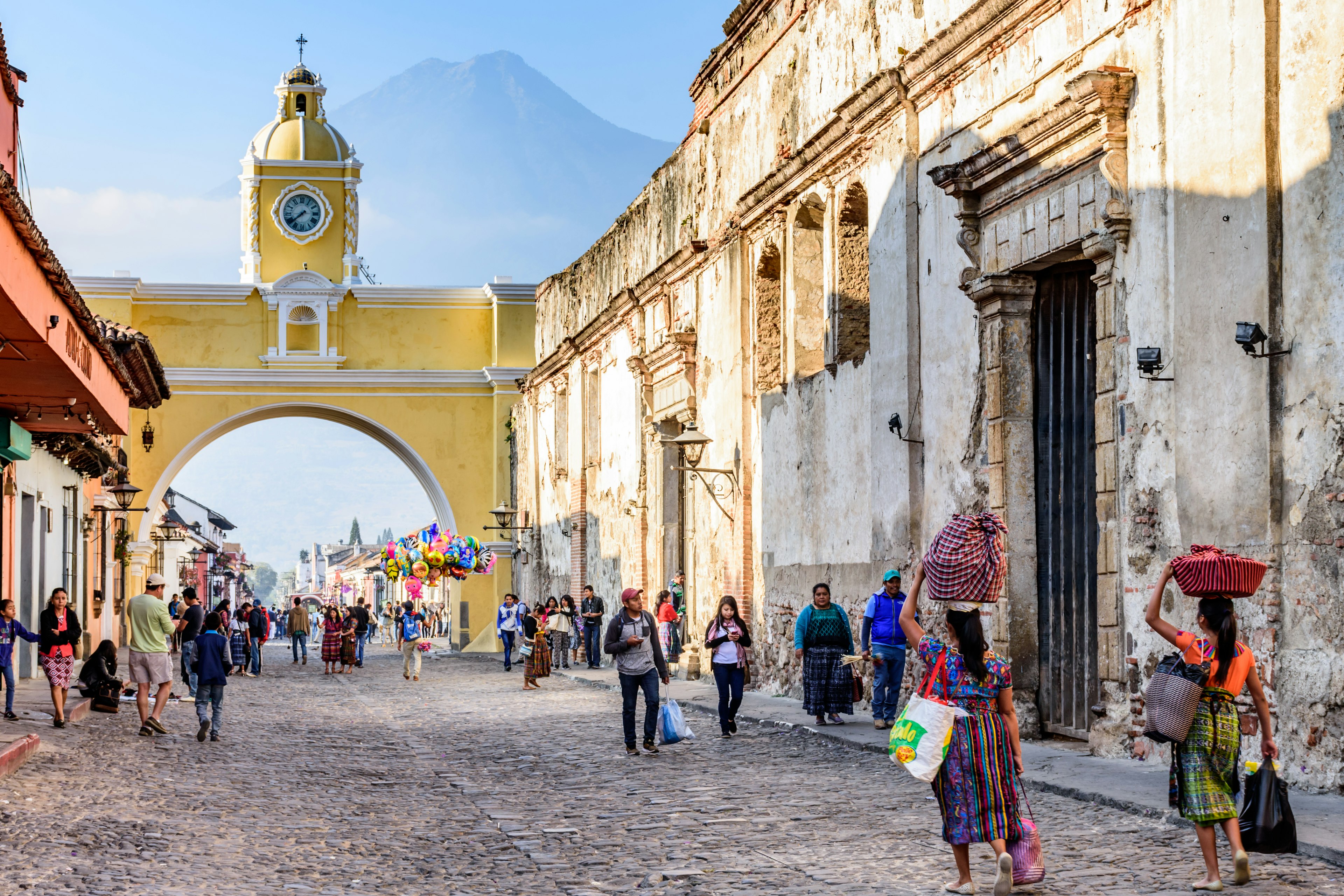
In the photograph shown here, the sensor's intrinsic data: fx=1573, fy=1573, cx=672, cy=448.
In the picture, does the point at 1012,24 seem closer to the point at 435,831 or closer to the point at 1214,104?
the point at 1214,104

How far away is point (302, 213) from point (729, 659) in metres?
28.3

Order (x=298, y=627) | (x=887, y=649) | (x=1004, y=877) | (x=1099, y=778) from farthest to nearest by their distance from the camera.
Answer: (x=298, y=627) → (x=887, y=649) → (x=1099, y=778) → (x=1004, y=877)

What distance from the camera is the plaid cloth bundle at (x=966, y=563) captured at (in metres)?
6.22

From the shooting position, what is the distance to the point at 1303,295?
8.68 meters

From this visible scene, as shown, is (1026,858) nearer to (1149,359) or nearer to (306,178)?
(1149,359)

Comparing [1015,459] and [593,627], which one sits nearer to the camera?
[1015,459]

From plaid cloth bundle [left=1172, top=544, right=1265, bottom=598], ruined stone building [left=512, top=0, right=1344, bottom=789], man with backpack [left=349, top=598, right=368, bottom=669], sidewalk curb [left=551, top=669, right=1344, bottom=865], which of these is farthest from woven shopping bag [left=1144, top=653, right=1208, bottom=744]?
man with backpack [left=349, top=598, right=368, bottom=669]

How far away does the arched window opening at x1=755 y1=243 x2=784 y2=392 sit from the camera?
18594mm

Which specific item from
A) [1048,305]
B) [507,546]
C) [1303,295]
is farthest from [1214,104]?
[507,546]

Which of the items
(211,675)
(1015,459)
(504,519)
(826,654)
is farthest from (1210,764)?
(504,519)

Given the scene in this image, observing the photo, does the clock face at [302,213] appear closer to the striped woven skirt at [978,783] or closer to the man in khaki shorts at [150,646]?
the man in khaki shorts at [150,646]

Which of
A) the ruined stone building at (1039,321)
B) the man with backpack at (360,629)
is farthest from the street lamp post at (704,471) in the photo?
the man with backpack at (360,629)

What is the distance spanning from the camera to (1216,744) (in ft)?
20.7

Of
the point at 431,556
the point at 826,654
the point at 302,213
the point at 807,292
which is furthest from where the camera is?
the point at 302,213
